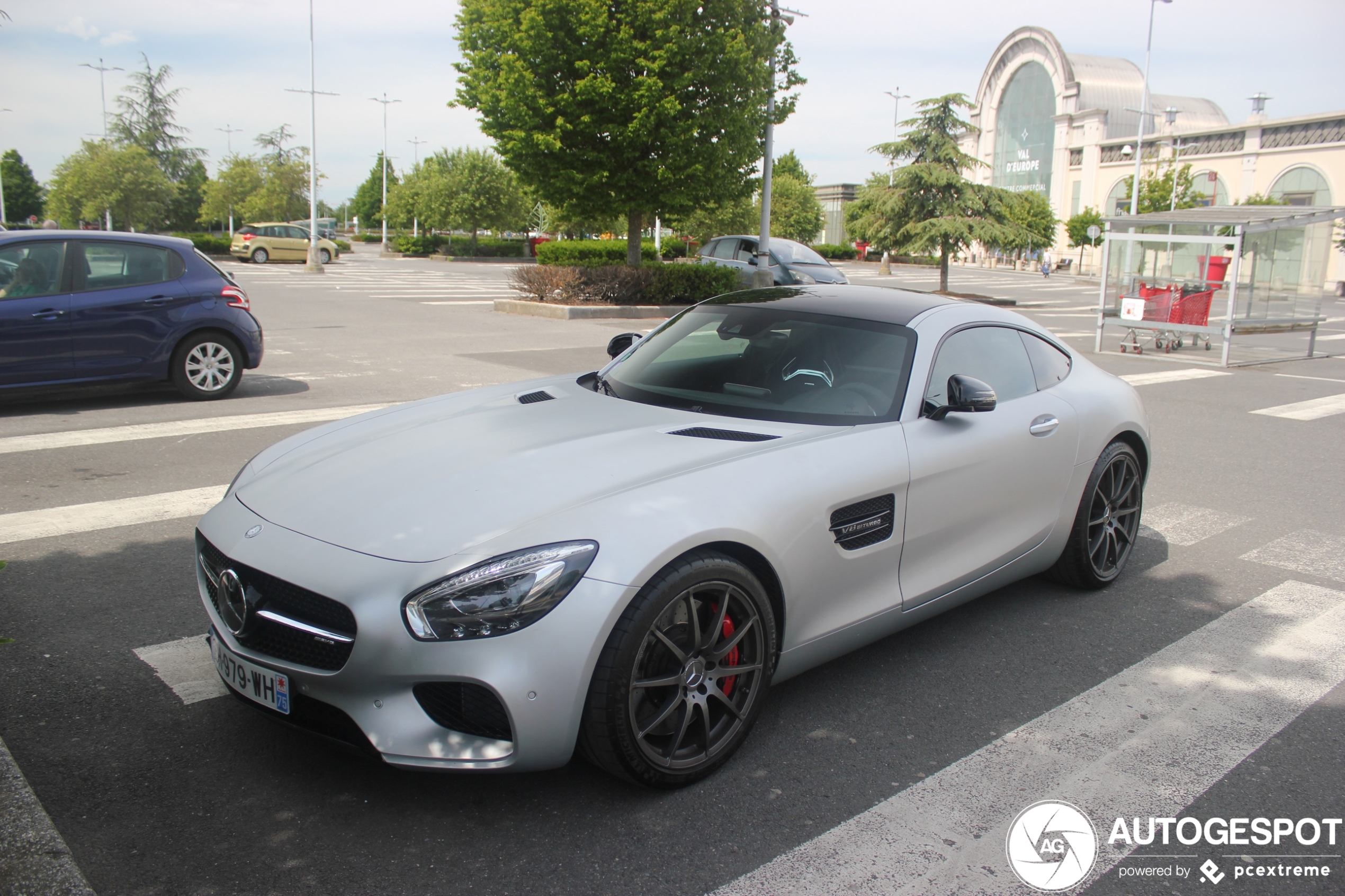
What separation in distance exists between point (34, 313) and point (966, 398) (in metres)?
7.92

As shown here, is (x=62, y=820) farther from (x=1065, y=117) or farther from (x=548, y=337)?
(x=1065, y=117)

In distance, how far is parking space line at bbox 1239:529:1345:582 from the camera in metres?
5.43

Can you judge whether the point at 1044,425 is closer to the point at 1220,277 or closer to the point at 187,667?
the point at 187,667

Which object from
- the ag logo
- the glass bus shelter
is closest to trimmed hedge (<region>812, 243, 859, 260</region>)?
the glass bus shelter

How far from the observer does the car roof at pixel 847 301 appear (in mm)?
4277

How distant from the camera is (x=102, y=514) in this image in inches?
223

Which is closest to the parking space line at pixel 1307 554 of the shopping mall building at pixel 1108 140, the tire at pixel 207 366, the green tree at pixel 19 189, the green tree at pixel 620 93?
the tire at pixel 207 366

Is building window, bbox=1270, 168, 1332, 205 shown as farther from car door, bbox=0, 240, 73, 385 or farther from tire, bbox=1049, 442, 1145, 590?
car door, bbox=0, 240, 73, 385

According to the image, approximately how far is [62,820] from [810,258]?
971 inches

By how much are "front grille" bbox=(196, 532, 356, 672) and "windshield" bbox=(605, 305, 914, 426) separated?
1703 millimetres

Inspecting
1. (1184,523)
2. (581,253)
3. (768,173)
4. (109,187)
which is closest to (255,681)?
(1184,523)

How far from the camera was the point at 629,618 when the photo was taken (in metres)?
2.72

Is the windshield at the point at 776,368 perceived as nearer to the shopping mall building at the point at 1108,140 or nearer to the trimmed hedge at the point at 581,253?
the trimmed hedge at the point at 581,253

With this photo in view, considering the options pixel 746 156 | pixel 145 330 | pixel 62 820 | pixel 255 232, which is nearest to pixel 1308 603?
pixel 62 820
